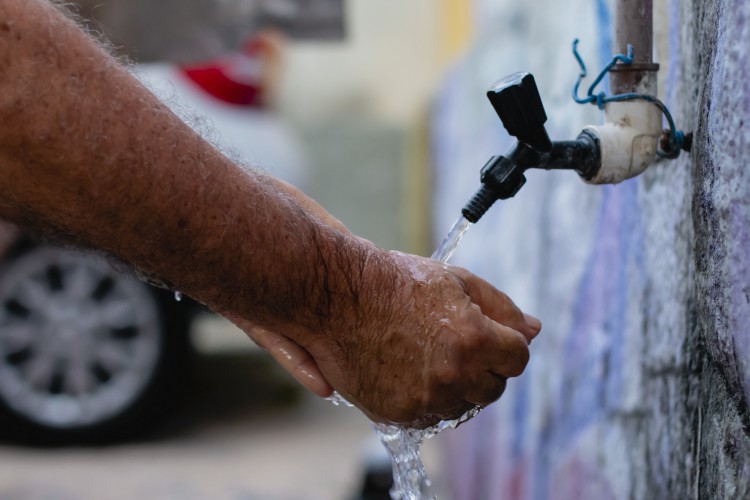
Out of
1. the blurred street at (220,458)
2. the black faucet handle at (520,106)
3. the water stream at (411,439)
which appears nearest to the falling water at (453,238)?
Result: the water stream at (411,439)

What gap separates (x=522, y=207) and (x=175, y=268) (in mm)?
1712

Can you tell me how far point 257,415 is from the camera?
210 inches

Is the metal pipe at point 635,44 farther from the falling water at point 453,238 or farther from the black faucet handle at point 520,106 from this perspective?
the falling water at point 453,238

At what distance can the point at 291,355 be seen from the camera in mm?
1540

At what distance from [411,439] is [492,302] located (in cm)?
28

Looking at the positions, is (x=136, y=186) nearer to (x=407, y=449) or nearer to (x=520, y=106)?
(x=520, y=106)

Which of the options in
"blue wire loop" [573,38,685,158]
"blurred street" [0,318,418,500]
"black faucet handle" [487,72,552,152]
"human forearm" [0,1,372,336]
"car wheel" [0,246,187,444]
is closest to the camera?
"human forearm" [0,1,372,336]

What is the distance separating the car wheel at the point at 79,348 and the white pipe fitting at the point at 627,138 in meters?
3.13

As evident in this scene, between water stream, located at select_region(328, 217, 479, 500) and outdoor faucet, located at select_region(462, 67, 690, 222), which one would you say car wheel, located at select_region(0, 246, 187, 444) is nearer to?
water stream, located at select_region(328, 217, 479, 500)

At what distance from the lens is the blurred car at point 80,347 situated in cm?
429

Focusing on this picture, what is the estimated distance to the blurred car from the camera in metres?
4.29

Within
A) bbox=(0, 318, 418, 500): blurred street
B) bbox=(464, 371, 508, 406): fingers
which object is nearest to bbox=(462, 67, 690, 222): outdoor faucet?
bbox=(464, 371, 508, 406): fingers

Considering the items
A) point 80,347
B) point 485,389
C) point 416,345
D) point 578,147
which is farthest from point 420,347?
point 80,347

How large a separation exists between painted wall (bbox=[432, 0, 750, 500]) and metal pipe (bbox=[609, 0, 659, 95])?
0.08 m
